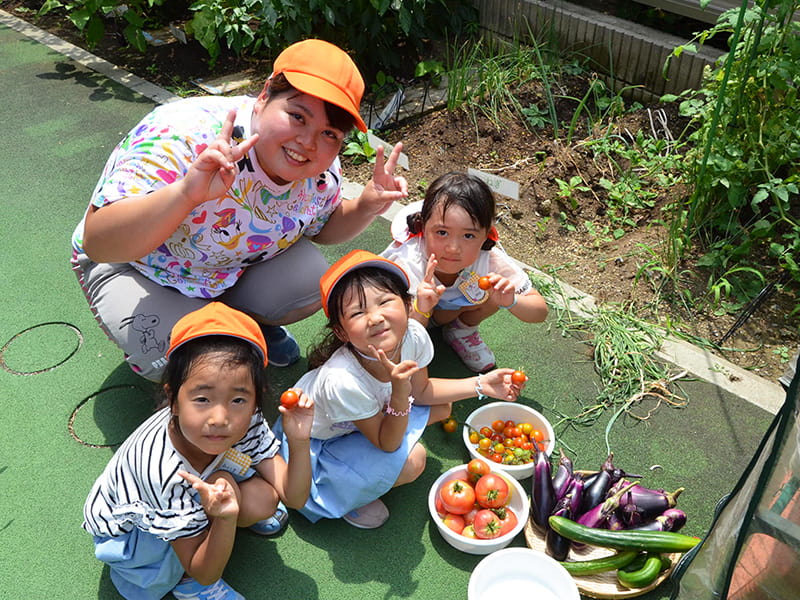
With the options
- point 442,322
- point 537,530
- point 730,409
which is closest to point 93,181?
point 442,322

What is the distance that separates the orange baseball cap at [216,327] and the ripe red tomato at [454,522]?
88 centimetres

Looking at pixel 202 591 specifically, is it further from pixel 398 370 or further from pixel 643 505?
pixel 643 505

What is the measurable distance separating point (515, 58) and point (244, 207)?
3093 millimetres

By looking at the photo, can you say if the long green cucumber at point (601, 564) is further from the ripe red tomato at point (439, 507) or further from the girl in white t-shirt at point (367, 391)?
the girl in white t-shirt at point (367, 391)

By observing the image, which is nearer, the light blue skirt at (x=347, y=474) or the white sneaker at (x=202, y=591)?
the white sneaker at (x=202, y=591)

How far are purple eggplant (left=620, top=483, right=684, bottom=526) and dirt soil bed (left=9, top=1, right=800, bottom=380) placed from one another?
1.09 metres

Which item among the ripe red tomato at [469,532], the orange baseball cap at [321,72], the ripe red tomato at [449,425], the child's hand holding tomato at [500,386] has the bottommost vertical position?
the ripe red tomato at [449,425]

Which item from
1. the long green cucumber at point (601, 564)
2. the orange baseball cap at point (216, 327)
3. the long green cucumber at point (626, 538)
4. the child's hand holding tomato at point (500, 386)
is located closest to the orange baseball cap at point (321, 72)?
the orange baseball cap at point (216, 327)

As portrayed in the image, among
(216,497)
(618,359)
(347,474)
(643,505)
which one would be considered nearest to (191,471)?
(216,497)

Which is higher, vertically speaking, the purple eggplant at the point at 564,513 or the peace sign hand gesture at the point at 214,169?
the peace sign hand gesture at the point at 214,169

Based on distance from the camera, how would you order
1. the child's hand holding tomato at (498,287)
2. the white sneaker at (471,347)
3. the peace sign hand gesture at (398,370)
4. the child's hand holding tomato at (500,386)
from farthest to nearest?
1. the white sneaker at (471,347)
2. the child's hand holding tomato at (498,287)
3. the child's hand holding tomato at (500,386)
4. the peace sign hand gesture at (398,370)

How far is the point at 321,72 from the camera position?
7.25 feet

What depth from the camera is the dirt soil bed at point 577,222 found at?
10.7 feet

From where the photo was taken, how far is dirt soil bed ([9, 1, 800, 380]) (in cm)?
328
